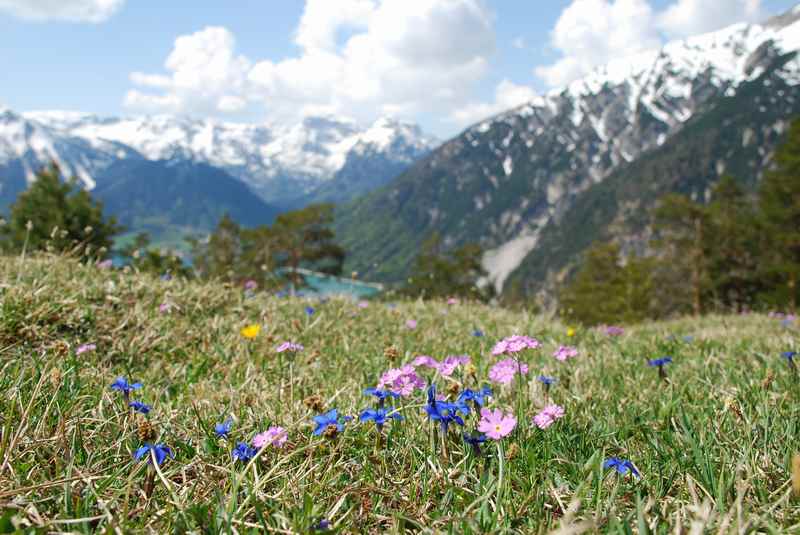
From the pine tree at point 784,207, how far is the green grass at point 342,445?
43.2m

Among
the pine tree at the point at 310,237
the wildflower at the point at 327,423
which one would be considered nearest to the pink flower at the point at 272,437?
the wildflower at the point at 327,423

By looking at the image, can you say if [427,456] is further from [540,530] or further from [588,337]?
[588,337]

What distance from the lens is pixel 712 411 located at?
284cm

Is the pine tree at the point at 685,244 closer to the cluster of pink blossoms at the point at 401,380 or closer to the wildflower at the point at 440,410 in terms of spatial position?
the cluster of pink blossoms at the point at 401,380

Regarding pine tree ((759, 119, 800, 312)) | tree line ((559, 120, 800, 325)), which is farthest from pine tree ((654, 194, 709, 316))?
pine tree ((759, 119, 800, 312))

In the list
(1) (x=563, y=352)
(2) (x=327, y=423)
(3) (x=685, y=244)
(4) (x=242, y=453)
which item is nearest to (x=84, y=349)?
(4) (x=242, y=453)

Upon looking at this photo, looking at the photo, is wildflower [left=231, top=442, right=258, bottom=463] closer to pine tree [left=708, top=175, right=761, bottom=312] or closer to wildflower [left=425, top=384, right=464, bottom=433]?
wildflower [left=425, top=384, right=464, bottom=433]

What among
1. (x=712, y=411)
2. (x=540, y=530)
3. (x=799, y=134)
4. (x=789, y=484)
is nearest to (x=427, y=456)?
(x=540, y=530)

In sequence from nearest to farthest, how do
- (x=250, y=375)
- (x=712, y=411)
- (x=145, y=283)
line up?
(x=712, y=411) → (x=250, y=375) → (x=145, y=283)

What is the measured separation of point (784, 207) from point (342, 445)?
49073mm

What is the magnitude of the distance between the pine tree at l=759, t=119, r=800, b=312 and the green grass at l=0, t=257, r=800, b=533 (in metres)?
43.2

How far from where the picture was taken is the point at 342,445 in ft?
7.45

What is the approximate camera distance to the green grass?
65.7 inches

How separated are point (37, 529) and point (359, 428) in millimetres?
1341
